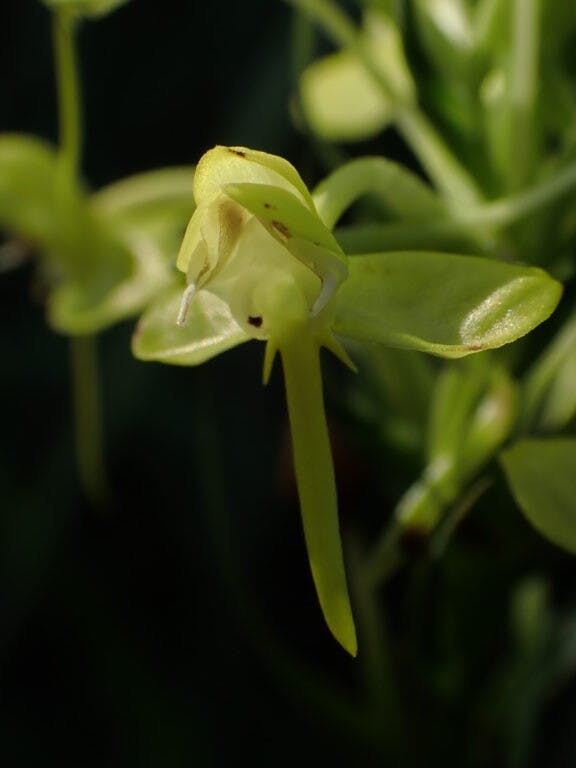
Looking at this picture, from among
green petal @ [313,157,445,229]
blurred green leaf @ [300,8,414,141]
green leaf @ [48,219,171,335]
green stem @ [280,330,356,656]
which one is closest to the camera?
green stem @ [280,330,356,656]

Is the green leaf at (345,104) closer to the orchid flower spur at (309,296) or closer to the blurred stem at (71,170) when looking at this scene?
the blurred stem at (71,170)

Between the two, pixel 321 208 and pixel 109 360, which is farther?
pixel 109 360

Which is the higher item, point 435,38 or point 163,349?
point 435,38

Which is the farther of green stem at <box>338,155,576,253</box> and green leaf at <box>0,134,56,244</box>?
green leaf at <box>0,134,56,244</box>

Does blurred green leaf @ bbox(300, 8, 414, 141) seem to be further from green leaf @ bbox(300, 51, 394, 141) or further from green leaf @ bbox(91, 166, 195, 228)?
green leaf @ bbox(91, 166, 195, 228)

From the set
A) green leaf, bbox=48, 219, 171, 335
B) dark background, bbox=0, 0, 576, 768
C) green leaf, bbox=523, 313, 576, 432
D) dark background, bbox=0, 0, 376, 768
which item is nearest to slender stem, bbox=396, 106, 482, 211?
green leaf, bbox=523, 313, 576, 432

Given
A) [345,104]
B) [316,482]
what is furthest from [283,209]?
[345,104]

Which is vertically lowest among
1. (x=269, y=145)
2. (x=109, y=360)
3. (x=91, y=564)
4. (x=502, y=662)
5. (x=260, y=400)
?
(x=502, y=662)

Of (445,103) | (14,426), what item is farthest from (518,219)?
(14,426)

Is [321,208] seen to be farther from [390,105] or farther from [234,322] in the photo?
[390,105]
